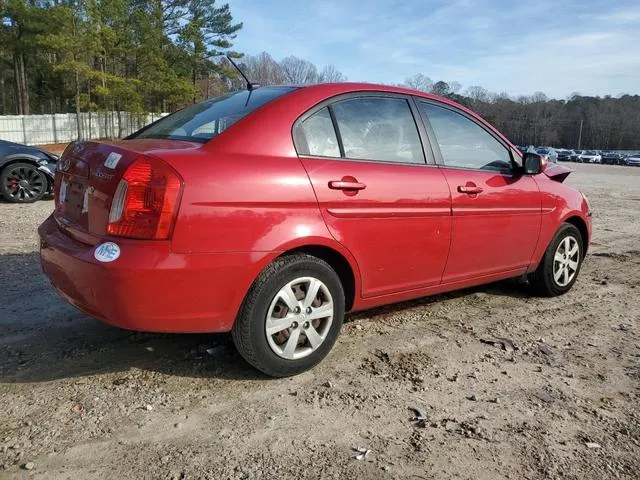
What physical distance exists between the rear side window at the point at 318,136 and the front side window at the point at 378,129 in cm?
8

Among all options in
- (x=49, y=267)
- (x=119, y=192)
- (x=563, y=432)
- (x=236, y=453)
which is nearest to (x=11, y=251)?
(x=49, y=267)

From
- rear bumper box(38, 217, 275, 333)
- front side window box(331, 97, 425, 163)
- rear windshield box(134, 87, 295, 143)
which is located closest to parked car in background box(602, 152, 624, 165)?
front side window box(331, 97, 425, 163)

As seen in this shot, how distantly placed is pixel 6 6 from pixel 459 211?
133 ft

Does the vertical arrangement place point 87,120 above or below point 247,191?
above

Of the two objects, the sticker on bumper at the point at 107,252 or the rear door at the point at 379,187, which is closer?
the sticker on bumper at the point at 107,252

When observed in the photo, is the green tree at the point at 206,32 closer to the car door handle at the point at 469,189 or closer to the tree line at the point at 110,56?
the tree line at the point at 110,56

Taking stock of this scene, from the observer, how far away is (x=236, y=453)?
2348 millimetres

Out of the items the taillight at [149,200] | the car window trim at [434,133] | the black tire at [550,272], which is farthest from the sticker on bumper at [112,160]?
the black tire at [550,272]

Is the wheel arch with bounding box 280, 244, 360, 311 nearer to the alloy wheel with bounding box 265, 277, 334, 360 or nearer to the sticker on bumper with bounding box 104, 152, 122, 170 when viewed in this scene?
the alloy wheel with bounding box 265, 277, 334, 360

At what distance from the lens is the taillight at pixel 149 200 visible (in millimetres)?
2561

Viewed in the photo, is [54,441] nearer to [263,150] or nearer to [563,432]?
[263,150]

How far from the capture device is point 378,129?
11.5ft

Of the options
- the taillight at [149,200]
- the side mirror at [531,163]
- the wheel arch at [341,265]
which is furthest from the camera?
the side mirror at [531,163]

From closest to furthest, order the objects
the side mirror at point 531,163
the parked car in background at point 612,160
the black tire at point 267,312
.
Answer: the black tire at point 267,312 → the side mirror at point 531,163 → the parked car in background at point 612,160
